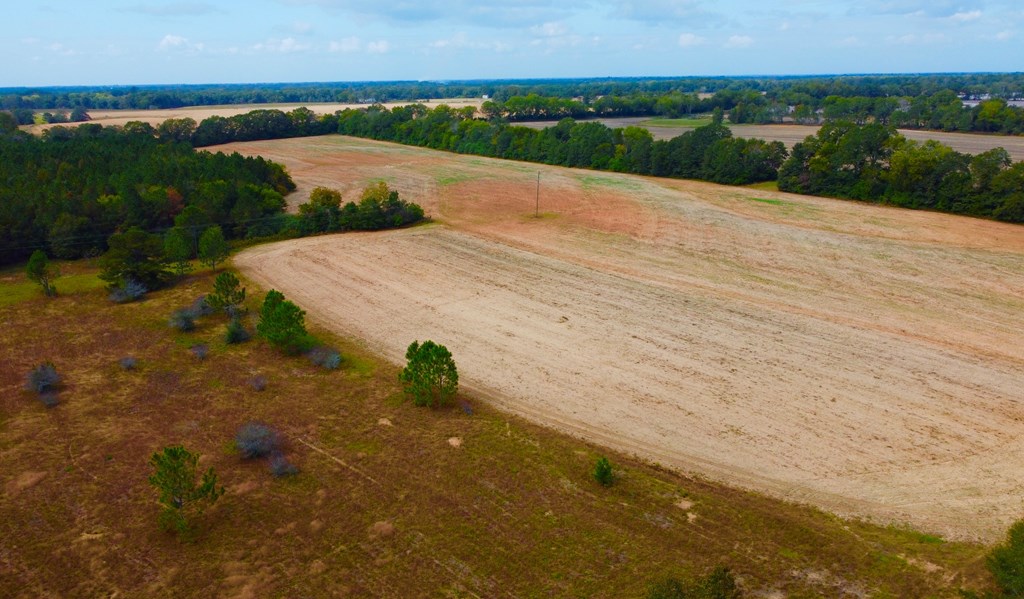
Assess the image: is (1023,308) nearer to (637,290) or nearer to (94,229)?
(637,290)

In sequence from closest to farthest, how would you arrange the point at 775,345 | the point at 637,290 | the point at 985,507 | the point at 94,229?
the point at 985,507, the point at 775,345, the point at 637,290, the point at 94,229

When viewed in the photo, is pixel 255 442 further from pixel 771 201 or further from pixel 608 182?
pixel 608 182

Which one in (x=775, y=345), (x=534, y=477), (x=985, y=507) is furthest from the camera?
(x=775, y=345)

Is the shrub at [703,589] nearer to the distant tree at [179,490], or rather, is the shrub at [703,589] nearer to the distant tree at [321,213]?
the distant tree at [179,490]

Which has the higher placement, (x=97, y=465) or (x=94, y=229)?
(x=94, y=229)

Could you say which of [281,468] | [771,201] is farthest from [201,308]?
[771,201]

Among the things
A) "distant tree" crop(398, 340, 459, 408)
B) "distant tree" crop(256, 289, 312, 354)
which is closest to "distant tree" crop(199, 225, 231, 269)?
"distant tree" crop(256, 289, 312, 354)

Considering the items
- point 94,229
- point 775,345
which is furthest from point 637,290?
point 94,229
